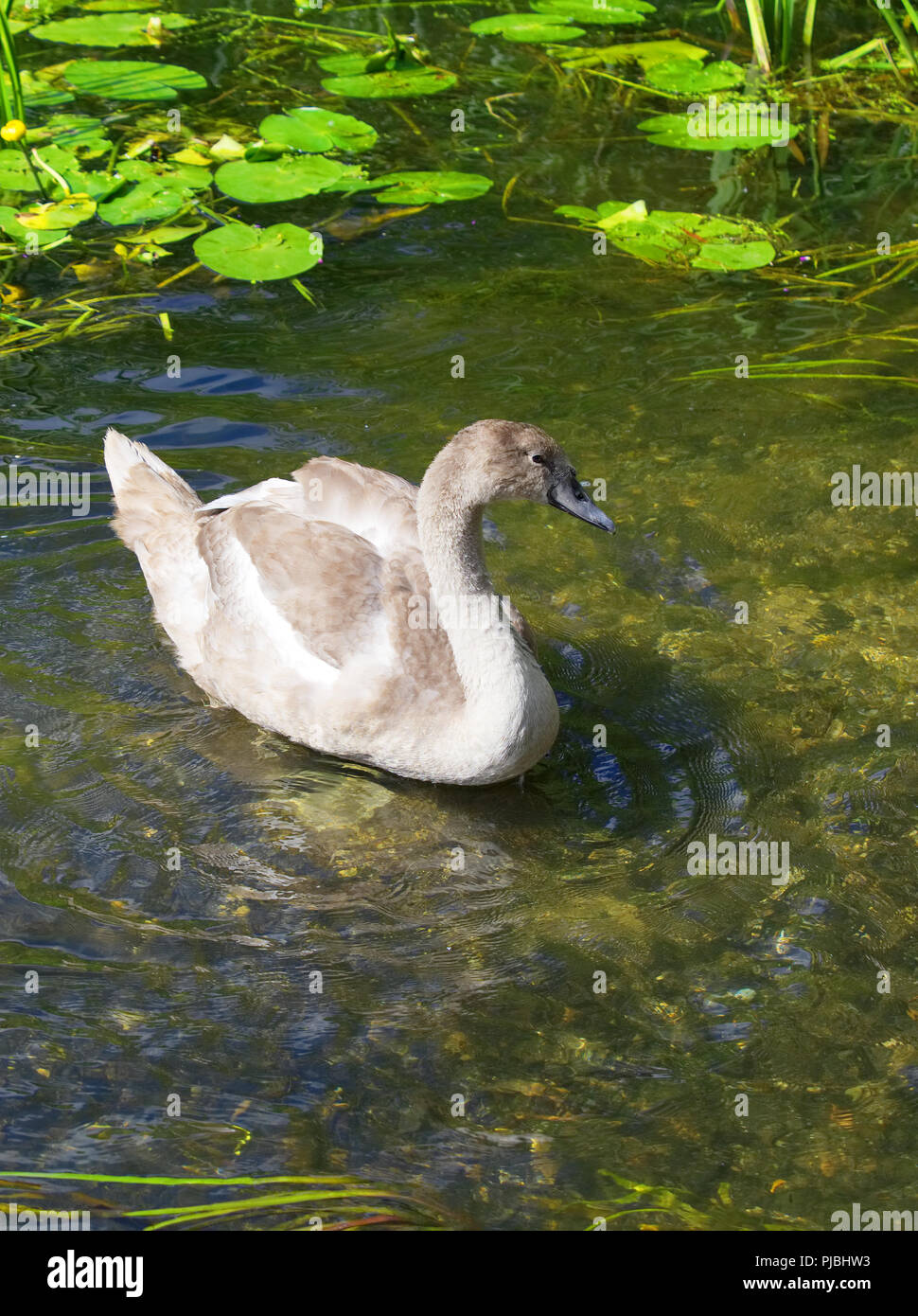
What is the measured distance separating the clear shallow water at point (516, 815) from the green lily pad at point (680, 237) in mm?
157

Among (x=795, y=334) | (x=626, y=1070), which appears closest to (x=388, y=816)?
(x=626, y=1070)

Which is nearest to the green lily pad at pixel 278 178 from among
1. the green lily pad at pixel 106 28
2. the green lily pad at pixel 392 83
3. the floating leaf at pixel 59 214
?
the floating leaf at pixel 59 214

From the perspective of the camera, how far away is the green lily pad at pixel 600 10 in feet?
32.2

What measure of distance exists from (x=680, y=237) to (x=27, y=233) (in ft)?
11.4

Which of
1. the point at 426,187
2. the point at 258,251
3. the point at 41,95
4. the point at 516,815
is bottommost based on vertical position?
the point at 516,815

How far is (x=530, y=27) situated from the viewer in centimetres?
967

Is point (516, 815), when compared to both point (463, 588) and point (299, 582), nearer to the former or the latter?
point (463, 588)

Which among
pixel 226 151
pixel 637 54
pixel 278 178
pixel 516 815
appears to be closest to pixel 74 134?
pixel 226 151

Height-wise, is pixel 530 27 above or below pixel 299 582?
above

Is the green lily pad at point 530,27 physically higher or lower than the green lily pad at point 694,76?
higher

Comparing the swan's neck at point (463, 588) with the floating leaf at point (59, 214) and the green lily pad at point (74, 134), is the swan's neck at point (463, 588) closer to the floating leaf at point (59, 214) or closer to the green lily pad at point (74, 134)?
the floating leaf at point (59, 214)

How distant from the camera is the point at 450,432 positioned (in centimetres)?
Answer: 675

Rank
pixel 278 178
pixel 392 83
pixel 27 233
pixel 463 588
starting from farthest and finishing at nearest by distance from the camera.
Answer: pixel 392 83 < pixel 278 178 < pixel 27 233 < pixel 463 588

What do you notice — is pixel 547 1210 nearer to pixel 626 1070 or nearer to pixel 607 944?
pixel 626 1070
